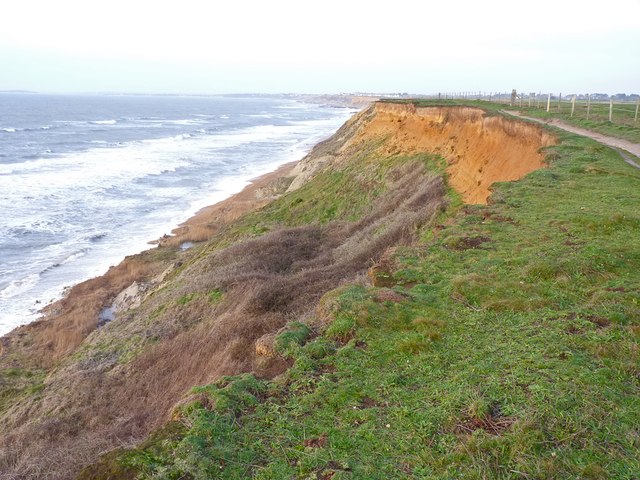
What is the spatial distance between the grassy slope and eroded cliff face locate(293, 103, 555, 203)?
23.8 feet

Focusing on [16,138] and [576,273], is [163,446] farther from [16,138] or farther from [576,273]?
[16,138]

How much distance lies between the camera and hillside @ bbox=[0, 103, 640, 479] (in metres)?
5.71

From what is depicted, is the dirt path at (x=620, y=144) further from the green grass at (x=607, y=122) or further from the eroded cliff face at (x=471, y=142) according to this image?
the eroded cliff face at (x=471, y=142)

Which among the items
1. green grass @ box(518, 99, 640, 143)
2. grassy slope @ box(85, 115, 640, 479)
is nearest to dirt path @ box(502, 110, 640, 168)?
green grass @ box(518, 99, 640, 143)

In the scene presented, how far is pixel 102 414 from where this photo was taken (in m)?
10.3

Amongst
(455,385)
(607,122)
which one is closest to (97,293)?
(455,385)

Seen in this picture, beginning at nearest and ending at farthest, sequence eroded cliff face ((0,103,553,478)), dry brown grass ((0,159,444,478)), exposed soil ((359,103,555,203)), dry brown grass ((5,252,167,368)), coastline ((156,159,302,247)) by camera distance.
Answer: dry brown grass ((0,159,444,478)) < eroded cliff face ((0,103,553,478)) < dry brown grass ((5,252,167,368)) < exposed soil ((359,103,555,203)) < coastline ((156,159,302,247))

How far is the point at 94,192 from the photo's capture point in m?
43.6

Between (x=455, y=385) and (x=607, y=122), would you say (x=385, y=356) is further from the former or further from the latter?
(x=607, y=122)

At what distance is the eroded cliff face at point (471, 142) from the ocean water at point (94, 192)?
15.3m

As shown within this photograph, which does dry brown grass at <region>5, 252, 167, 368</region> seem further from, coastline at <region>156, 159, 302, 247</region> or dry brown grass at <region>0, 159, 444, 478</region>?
coastline at <region>156, 159, 302, 247</region>

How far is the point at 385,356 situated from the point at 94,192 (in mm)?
41185

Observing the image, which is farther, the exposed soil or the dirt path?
the exposed soil

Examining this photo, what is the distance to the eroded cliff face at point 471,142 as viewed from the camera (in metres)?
19.4
